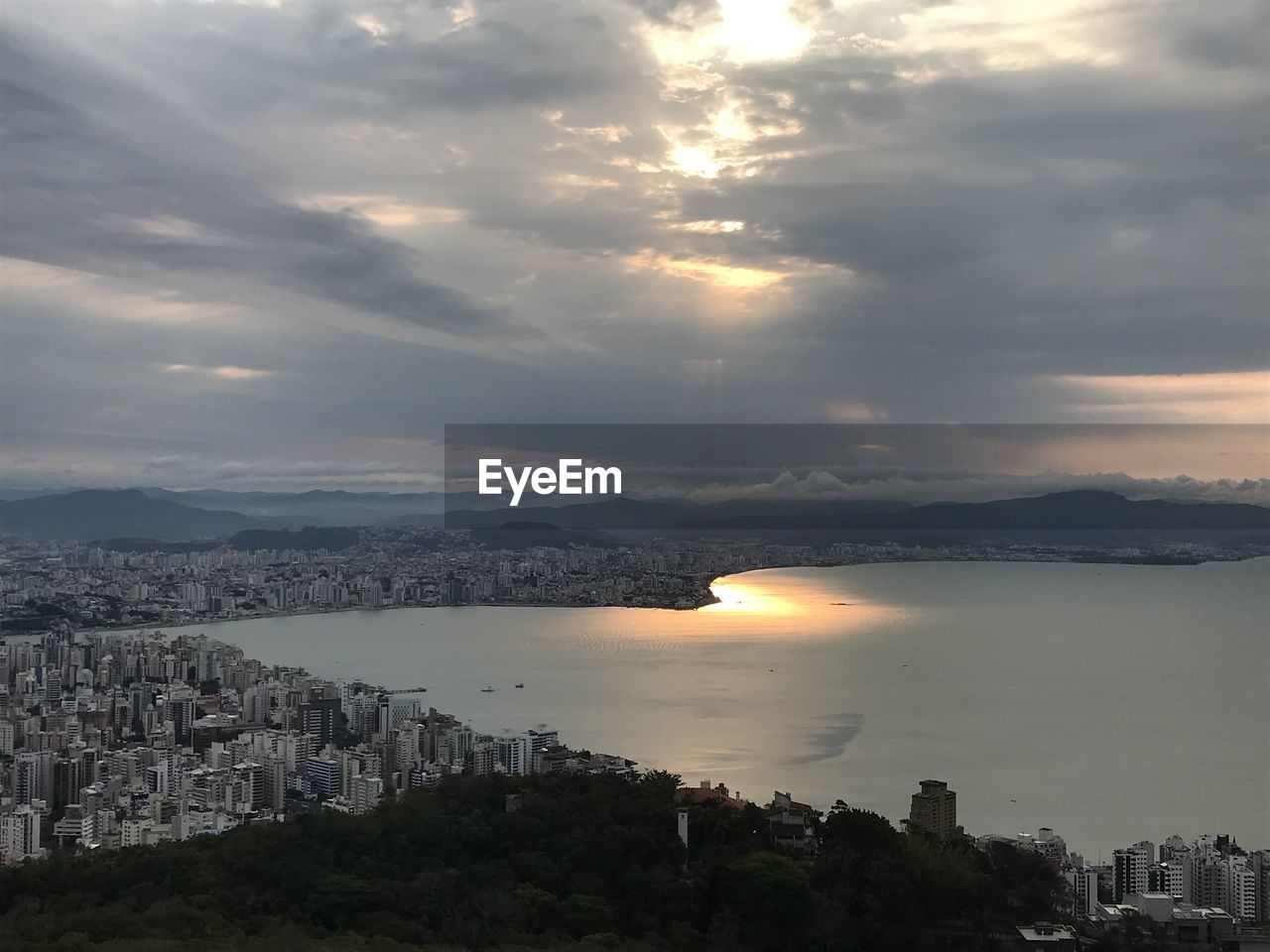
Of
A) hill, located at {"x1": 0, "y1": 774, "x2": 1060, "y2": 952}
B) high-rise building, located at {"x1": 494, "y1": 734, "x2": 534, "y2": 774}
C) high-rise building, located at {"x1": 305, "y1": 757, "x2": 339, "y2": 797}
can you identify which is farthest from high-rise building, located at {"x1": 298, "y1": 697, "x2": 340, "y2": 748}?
hill, located at {"x1": 0, "y1": 774, "x2": 1060, "y2": 952}

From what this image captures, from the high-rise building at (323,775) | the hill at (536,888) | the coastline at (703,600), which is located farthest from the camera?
the coastline at (703,600)

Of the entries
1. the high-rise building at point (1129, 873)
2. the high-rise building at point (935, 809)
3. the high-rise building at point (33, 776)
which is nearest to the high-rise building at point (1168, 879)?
the high-rise building at point (1129, 873)

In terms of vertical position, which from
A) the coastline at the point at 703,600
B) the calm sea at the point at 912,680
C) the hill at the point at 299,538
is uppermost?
the hill at the point at 299,538

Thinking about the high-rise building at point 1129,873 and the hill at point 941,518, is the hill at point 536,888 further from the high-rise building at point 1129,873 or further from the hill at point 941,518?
the hill at point 941,518

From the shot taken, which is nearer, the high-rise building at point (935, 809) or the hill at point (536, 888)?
the hill at point (536, 888)

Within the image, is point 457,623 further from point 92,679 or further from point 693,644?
point 92,679

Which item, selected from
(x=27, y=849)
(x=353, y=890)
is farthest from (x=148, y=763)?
(x=353, y=890)

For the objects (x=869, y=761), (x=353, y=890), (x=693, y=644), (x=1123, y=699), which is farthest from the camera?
(x=693, y=644)
